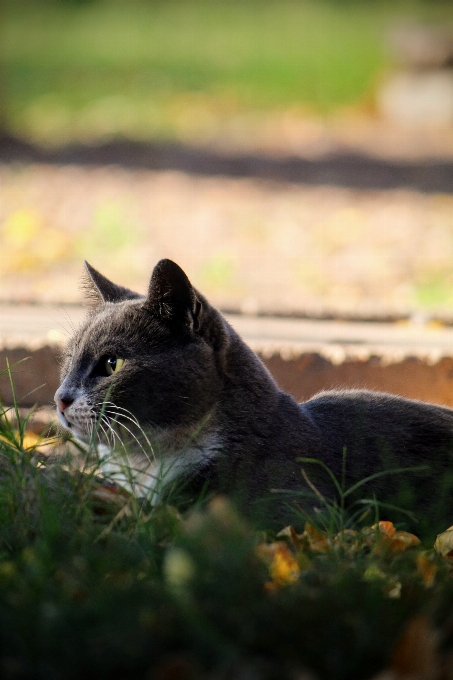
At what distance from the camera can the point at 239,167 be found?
10.9 meters

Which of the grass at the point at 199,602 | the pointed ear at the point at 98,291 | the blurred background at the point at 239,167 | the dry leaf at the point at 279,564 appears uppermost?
the blurred background at the point at 239,167

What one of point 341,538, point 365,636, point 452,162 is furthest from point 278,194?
point 365,636

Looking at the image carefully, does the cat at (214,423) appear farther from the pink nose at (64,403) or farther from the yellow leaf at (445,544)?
the yellow leaf at (445,544)

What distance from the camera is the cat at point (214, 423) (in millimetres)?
2867

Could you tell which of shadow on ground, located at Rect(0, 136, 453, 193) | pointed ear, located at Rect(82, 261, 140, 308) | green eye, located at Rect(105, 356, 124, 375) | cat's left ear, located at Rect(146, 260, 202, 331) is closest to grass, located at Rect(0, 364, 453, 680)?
green eye, located at Rect(105, 356, 124, 375)

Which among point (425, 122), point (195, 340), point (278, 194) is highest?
point (425, 122)

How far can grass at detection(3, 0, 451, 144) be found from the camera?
14094 mm

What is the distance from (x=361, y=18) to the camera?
24375 mm

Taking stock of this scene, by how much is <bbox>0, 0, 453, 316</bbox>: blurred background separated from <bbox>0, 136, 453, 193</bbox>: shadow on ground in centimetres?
5

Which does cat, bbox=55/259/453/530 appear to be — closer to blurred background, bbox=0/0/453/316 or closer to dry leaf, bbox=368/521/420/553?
dry leaf, bbox=368/521/420/553

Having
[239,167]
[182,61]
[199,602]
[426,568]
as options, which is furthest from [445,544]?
[182,61]

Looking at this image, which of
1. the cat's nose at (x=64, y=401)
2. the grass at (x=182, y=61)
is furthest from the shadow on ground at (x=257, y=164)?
the cat's nose at (x=64, y=401)

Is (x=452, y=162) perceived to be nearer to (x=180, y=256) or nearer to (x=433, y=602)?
(x=180, y=256)

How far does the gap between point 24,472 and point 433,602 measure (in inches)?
51.5
